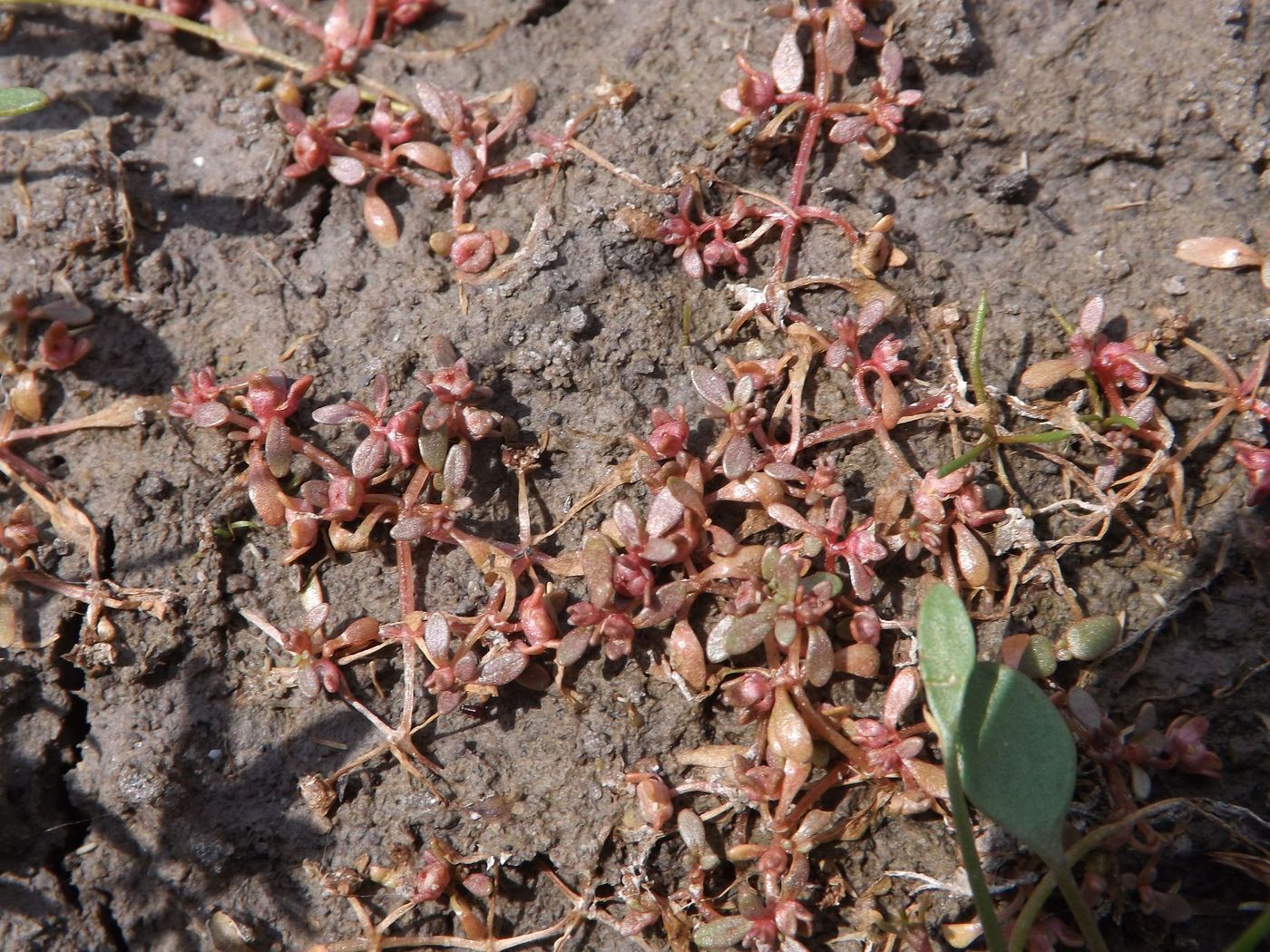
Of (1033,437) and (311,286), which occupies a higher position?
(311,286)

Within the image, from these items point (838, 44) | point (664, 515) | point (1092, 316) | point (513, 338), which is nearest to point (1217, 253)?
point (1092, 316)

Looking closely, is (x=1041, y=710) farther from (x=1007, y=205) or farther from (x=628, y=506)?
(x=1007, y=205)

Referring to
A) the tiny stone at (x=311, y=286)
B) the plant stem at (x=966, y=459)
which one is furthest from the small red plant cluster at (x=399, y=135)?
the plant stem at (x=966, y=459)

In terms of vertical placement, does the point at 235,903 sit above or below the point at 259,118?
below

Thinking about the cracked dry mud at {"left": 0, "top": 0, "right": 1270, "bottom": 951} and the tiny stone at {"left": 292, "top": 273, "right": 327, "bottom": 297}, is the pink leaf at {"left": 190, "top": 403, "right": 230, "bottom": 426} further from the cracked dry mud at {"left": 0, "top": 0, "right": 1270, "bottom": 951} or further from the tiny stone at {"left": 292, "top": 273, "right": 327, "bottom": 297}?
the tiny stone at {"left": 292, "top": 273, "right": 327, "bottom": 297}

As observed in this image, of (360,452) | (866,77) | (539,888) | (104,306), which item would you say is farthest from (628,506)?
(104,306)

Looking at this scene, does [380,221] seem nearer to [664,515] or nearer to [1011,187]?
[664,515]
